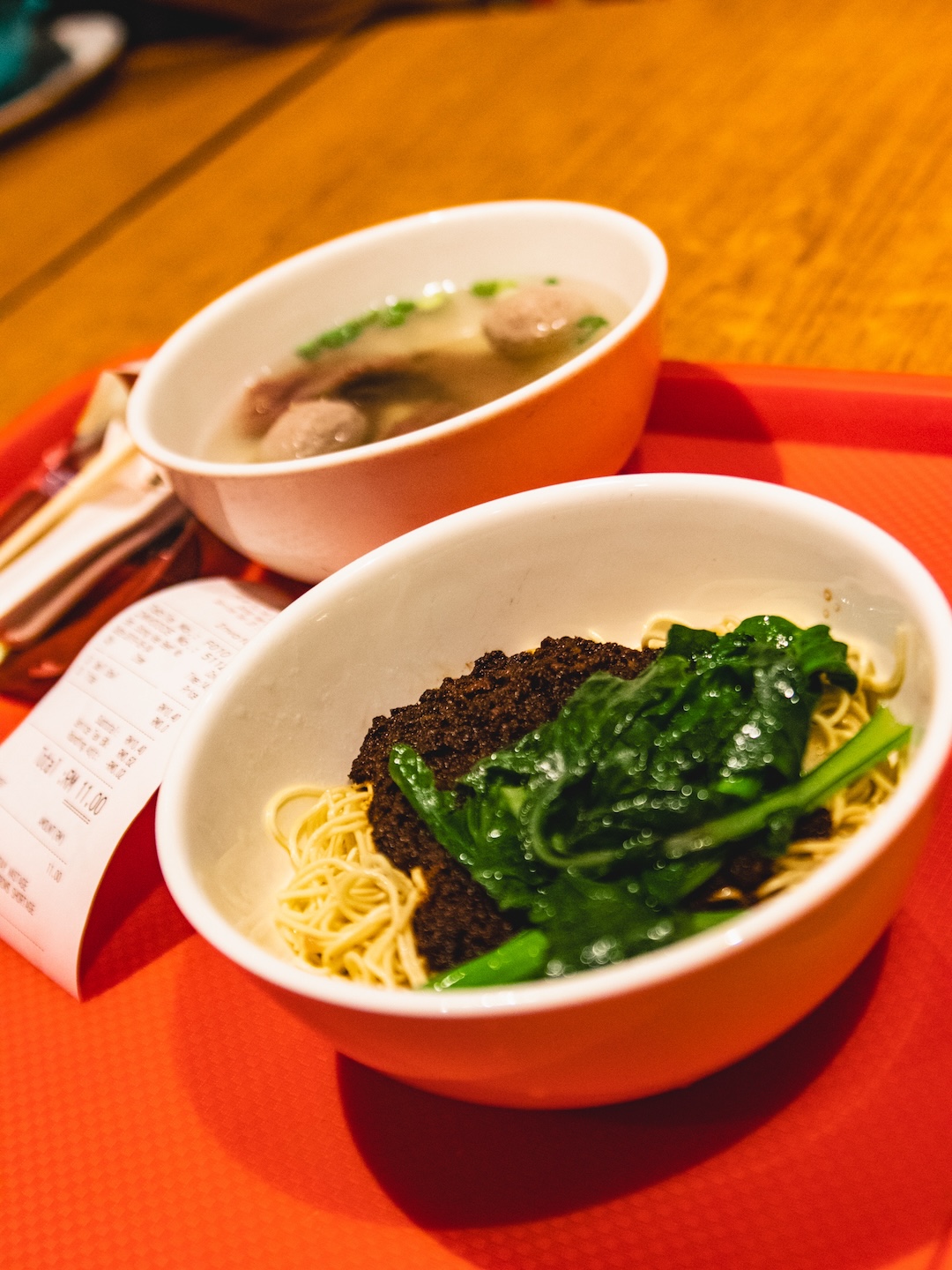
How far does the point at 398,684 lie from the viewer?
113 centimetres

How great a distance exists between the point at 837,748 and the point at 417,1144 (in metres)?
0.49

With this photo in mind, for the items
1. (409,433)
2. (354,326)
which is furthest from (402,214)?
(409,433)

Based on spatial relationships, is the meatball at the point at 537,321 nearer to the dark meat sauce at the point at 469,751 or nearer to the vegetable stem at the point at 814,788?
the dark meat sauce at the point at 469,751

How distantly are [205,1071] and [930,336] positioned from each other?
1384 millimetres

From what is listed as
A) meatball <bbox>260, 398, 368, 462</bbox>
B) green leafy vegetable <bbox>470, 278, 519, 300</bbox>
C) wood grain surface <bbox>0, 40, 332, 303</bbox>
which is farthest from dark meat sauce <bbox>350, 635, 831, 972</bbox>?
wood grain surface <bbox>0, 40, 332, 303</bbox>

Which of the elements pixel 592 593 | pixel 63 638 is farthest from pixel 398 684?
pixel 63 638

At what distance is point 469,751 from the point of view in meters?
1.00

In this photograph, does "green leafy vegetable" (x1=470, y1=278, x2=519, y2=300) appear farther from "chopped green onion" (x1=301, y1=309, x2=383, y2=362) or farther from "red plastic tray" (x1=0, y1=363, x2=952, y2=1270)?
"red plastic tray" (x1=0, y1=363, x2=952, y2=1270)

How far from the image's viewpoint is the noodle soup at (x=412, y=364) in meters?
1.44

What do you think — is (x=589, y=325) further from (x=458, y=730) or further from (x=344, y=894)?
(x=344, y=894)

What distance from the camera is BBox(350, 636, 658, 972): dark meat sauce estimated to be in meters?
0.90

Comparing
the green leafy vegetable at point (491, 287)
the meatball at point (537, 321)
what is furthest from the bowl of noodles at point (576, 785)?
the green leafy vegetable at point (491, 287)

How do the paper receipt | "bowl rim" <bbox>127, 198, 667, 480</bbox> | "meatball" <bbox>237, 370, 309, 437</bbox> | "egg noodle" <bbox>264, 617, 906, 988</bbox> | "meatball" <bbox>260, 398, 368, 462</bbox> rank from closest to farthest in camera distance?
"egg noodle" <bbox>264, 617, 906, 988</bbox>
the paper receipt
"bowl rim" <bbox>127, 198, 667, 480</bbox>
"meatball" <bbox>260, 398, 368, 462</bbox>
"meatball" <bbox>237, 370, 309, 437</bbox>

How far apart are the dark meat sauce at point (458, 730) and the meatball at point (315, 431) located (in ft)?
1.50
